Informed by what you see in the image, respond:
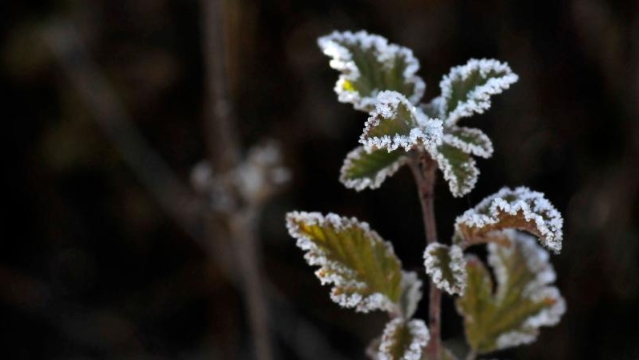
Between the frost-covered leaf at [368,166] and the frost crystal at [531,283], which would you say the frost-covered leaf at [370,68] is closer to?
the frost-covered leaf at [368,166]

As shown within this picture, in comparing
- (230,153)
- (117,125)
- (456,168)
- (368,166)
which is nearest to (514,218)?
(456,168)

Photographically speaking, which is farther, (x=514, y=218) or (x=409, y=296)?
(x=409, y=296)

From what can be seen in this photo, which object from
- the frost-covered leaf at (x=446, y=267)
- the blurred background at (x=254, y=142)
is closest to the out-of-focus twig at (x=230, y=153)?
the blurred background at (x=254, y=142)

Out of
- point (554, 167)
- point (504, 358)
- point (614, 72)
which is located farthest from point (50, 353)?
point (614, 72)

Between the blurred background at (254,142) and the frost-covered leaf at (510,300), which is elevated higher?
the blurred background at (254,142)

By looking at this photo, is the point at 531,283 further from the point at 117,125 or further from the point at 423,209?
the point at 117,125

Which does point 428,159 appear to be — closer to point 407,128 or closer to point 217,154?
point 407,128

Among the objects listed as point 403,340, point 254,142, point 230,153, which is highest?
point 254,142
